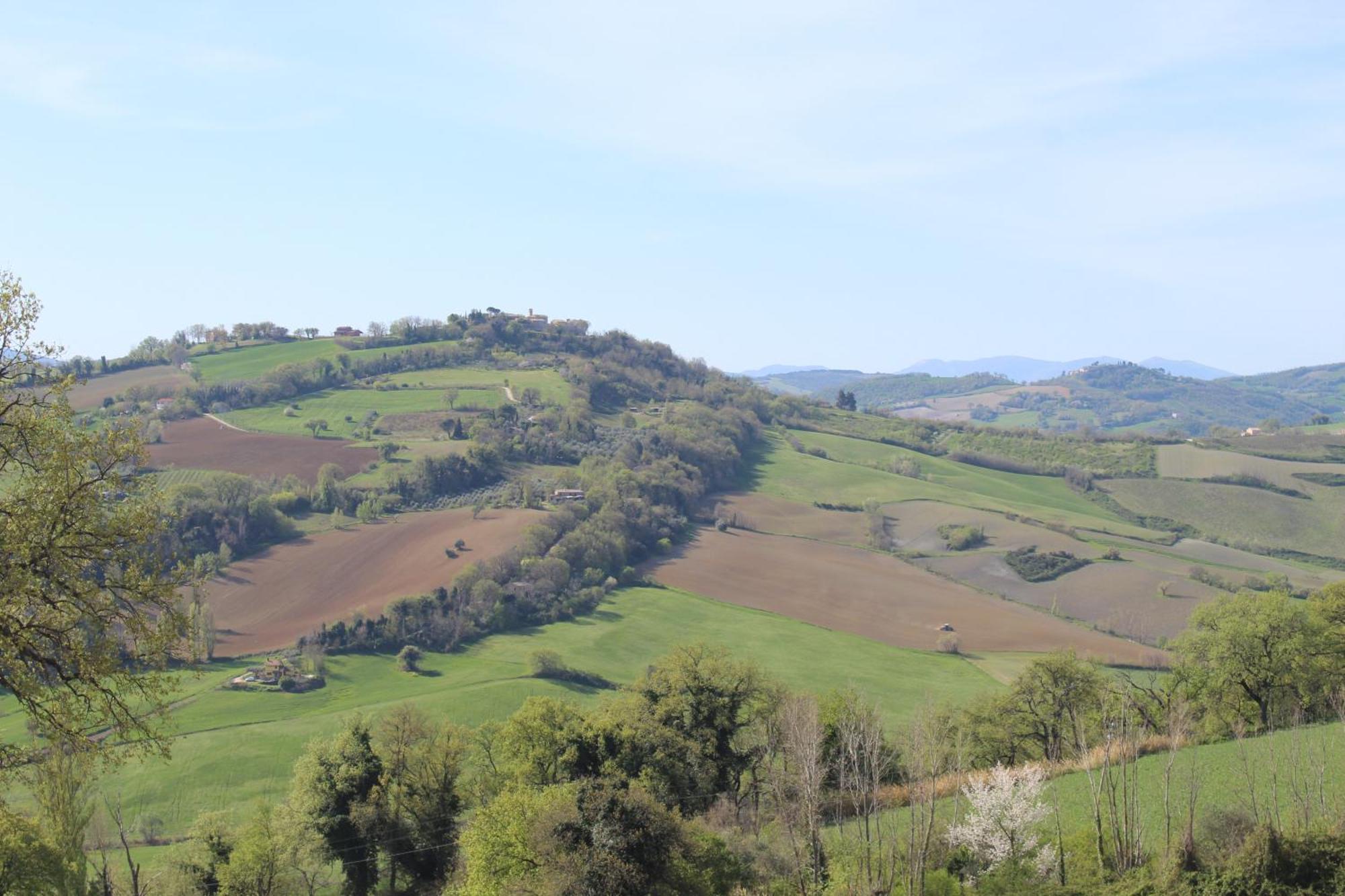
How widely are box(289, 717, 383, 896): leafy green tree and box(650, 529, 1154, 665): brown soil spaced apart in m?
57.1

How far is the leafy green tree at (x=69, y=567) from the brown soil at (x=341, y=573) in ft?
235

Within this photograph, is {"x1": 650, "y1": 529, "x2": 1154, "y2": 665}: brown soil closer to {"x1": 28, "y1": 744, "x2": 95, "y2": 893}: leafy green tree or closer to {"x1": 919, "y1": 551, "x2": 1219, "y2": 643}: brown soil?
{"x1": 919, "y1": 551, "x2": 1219, "y2": 643}: brown soil

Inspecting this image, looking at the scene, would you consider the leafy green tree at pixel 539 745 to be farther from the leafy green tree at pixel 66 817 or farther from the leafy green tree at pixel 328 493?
the leafy green tree at pixel 328 493

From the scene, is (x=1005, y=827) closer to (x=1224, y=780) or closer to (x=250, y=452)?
(x=1224, y=780)

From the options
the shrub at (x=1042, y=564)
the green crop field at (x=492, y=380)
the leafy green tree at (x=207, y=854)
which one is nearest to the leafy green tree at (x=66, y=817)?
the leafy green tree at (x=207, y=854)

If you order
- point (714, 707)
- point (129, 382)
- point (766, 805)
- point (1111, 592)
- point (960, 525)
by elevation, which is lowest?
point (1111, 592)

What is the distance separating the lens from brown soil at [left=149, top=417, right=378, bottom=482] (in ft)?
389

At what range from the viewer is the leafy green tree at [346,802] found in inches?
1714

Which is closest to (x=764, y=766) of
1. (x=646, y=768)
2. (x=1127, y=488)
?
(x=646, y=768)

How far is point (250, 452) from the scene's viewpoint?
4899 inches

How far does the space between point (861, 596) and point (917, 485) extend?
50.2m

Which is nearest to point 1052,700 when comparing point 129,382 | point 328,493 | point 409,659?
point 409,659

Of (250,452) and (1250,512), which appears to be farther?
(1250,512)

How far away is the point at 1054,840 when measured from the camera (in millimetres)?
32594
